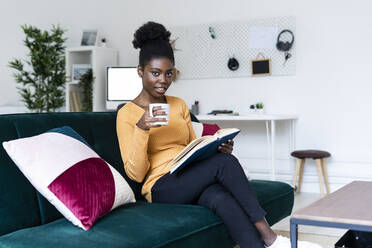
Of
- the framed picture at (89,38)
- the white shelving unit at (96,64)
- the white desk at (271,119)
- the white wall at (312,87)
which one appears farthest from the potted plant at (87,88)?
the white desk at (271,119)

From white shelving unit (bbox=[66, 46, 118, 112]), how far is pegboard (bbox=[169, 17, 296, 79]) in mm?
798

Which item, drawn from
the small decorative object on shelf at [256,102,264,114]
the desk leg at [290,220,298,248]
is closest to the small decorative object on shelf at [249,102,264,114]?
the small decorative object on shelf at [256,102,264,114]

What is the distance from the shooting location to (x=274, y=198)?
2254 mm

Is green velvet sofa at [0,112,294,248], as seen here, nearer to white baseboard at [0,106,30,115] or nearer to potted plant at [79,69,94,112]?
potted plant at [79,69,94,112]

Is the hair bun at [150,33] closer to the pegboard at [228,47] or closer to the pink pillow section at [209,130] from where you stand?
the pink pillow section at [209,130]

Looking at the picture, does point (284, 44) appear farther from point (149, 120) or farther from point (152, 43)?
point (149, 120)

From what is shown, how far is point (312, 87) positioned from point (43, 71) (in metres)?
2.88

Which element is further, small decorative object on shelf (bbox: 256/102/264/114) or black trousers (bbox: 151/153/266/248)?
small decorative object on shelf (bbox: 256/102/264/114)

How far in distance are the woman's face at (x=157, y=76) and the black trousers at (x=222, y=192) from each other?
0.37 m

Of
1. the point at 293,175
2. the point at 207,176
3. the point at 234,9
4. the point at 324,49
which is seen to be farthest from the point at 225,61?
the point at 207,176

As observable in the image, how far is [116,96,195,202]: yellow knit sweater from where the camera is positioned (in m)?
1.90

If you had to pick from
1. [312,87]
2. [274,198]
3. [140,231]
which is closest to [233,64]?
[312,87]

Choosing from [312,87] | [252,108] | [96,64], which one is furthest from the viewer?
[96,64]

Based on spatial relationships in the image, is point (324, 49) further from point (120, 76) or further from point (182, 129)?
point (182, 129)
